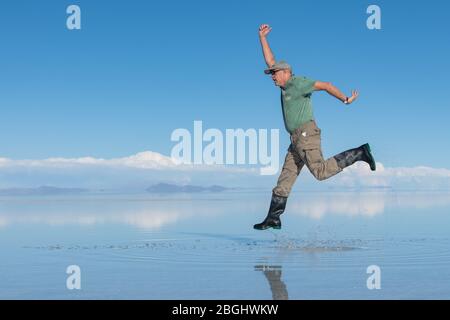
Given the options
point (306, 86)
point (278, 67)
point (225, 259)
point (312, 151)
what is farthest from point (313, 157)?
point (225, 259)

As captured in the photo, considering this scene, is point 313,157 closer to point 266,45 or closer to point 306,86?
point 306,86

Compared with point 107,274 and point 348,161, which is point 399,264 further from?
point 107,274

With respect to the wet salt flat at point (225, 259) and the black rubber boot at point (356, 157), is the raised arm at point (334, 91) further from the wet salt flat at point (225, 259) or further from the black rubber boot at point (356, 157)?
the wet salt flat at point (225, 259)

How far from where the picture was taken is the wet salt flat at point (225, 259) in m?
7.42

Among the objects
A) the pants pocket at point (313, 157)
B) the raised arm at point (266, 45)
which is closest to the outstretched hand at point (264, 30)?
the raised arm at point (266, 45)

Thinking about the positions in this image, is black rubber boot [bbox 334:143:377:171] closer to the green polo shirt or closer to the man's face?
the green polo shirt

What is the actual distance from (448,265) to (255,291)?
334cm

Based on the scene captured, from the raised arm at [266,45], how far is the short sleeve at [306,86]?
585 mm

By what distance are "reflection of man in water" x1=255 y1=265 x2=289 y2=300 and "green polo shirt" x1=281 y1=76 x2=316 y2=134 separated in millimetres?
2364

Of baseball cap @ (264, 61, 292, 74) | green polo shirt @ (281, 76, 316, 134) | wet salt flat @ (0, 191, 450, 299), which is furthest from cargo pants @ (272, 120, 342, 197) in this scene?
wet salt flat @ (0, 191, 450, 299)

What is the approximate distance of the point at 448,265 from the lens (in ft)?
30.7

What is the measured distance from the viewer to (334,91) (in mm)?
10148

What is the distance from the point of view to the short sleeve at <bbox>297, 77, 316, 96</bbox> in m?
10.2

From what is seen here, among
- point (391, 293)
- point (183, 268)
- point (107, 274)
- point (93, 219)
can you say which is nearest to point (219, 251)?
point (183, 268)
